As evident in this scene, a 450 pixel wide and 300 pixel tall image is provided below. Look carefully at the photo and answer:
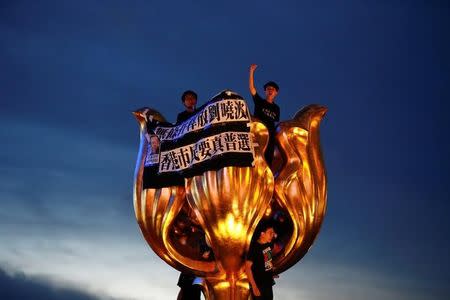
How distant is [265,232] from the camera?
11.2 meters

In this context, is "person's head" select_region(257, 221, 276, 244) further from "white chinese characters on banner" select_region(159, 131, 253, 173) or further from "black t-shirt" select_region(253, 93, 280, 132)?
"black t-shirt" select_region(253, 93, 280, 132)

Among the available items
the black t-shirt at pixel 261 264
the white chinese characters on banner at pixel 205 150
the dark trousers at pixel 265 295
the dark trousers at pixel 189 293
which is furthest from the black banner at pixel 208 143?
the dark trousers at pixel 265 295

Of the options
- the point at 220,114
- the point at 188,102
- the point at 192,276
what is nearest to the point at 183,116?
the point at 188,102

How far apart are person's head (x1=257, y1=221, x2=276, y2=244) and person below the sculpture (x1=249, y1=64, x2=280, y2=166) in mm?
1056

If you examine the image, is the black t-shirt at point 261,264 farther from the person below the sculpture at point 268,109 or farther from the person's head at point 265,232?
the person below the sculpture at point 268,109

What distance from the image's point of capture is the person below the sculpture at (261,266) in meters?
10.8

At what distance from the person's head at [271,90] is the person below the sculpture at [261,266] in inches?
95.5

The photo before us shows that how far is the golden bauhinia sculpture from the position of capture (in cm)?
1088

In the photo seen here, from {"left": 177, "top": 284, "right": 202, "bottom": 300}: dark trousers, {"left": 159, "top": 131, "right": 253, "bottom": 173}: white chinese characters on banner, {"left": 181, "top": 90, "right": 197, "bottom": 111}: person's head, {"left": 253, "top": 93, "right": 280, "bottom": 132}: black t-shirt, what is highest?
{"left": 181, "top": 90, "right": 197, "bottom": 111}: person's head

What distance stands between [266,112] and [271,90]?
1.40 feet

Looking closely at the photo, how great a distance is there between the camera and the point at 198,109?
11742 millimetres

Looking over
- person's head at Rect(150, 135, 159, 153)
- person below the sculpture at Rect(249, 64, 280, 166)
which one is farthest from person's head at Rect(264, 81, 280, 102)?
person's head at Rect(150, 135, 159, 153)

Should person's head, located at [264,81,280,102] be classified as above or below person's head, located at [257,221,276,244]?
above

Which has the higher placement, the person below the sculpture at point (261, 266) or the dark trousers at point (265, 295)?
the person below the sculpture at point (261, 266)
